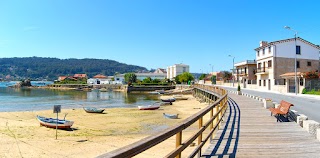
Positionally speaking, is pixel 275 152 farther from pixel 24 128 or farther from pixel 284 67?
pixel 284 67

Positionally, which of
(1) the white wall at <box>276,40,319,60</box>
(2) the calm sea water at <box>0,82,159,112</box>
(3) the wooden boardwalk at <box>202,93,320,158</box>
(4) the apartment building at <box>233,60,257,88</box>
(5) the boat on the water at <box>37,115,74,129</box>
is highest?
(1) the white wall at <box>276,40,319,60</box>

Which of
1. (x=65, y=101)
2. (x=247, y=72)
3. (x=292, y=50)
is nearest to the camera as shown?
(x=292, y=50)

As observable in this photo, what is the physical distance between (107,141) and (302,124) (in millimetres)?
12496

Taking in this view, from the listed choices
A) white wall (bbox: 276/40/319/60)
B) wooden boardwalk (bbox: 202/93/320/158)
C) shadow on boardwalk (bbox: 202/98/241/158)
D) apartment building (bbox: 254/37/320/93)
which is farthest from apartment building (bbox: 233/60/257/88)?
shadow on boardwalk (bbox: 202/98/241/158)

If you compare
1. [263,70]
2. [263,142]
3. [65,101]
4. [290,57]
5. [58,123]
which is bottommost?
[65,101]

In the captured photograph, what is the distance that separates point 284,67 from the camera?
53156 millimetres

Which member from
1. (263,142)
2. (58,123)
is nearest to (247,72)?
(58,123)

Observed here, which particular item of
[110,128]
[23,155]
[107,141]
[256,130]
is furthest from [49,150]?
[256,130]

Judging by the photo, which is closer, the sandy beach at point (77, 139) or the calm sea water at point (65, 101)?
the sandy beach at point (77, 139)

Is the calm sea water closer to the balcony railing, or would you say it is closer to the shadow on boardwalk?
the balcony railing

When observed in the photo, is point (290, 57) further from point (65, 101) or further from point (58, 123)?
point (65, 101)

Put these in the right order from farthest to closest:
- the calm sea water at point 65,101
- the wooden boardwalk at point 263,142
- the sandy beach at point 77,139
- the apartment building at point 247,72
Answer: the apartment building at point 247,72
the calm sea water at point 65,101
the sandy beach at point 77,139
the wooden boardwalk at point 263,142

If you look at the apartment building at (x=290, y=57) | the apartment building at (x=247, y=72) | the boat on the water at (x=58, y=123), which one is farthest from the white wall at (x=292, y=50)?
the boat on the water at (x=58, y=123)

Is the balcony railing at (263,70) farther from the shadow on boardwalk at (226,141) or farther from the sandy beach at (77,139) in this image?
the shadow on boardwalk at (226,141)
